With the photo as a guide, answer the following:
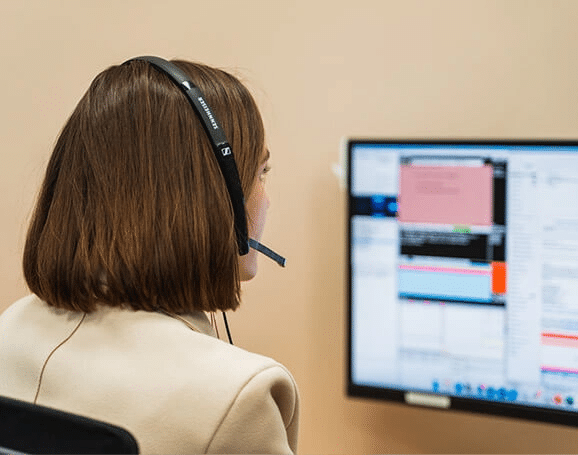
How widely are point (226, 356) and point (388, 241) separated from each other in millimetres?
671

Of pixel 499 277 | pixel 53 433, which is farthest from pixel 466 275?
pixel 53 433

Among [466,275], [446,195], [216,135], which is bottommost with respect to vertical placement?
[466,275]

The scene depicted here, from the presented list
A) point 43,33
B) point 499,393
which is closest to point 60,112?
point 43,33

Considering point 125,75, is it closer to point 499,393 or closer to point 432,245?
point 432,245

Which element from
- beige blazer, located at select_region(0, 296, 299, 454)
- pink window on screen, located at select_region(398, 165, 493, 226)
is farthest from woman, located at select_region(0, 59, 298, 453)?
pink window on screen, located at select_region(398, 165, 493, 226)

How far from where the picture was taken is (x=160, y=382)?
84 cm

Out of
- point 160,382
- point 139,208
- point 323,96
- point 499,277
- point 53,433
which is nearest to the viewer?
point 53,433

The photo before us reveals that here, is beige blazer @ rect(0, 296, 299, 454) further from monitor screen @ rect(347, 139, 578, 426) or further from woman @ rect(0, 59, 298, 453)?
→ monitor screen @ rect(347, 139, 578, 426)

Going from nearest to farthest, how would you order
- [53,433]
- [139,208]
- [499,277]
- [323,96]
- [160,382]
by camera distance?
[53,433], [160,382], [139,208], [499,277], [323,96]

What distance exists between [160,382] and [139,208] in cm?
22

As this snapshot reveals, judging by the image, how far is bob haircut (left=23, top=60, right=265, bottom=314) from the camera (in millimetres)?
936

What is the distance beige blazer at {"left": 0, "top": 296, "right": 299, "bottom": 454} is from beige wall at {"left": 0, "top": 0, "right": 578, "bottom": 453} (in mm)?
699

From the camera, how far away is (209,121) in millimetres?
969

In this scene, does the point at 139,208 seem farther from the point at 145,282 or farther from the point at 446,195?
the point at 446,195
